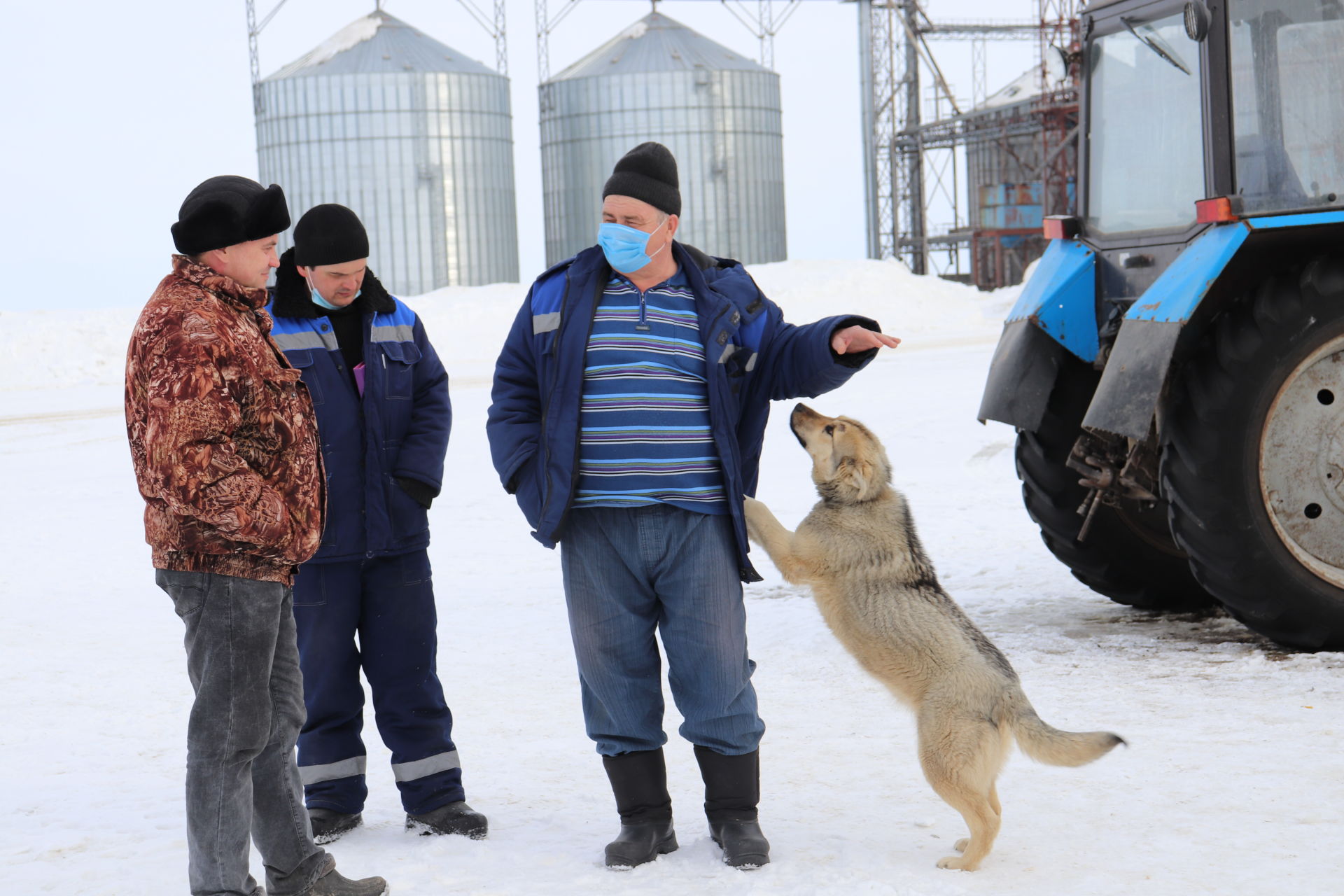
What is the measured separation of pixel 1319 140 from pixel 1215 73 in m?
0.51

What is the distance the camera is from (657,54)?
26938 millimetres

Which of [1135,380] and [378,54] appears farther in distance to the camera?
[378,54]

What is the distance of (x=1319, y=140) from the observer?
5.34 meters

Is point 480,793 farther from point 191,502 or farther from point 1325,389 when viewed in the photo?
point 1325,389

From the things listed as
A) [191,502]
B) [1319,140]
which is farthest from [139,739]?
[1319,140]

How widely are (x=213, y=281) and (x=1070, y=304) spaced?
13.3 feet

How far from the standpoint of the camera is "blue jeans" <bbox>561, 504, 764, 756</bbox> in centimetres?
344

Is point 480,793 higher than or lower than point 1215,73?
lower

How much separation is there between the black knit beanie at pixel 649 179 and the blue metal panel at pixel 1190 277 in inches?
92.6

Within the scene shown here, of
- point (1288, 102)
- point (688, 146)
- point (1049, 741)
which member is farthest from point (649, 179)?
point (688, 146)

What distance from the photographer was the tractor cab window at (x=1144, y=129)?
18.4ft

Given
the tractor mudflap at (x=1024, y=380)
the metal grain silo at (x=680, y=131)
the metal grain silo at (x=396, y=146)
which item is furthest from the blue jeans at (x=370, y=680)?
the metal grain silo at (x=680, y=131)

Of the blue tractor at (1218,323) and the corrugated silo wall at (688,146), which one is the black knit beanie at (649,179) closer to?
the blue tractor at (1218,323)

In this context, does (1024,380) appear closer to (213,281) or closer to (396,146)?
(213,281)
